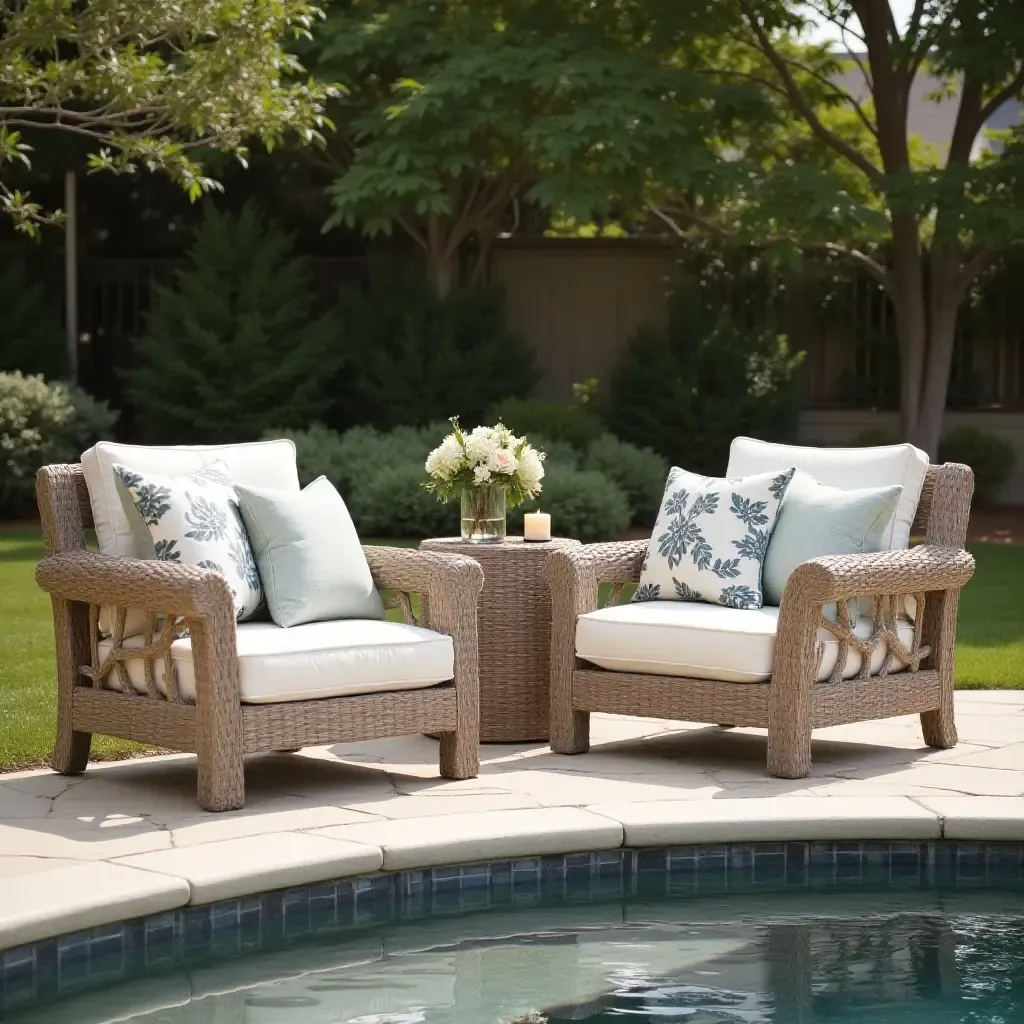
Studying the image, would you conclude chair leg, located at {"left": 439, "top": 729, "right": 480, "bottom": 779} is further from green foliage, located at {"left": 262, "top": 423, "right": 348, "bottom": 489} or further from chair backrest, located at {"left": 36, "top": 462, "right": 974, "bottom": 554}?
green foliage, located at {"left": 262, "top": 423, "right": 348, "bottom": 489}

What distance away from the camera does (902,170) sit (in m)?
12.7

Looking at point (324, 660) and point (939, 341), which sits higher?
point (939, 341)

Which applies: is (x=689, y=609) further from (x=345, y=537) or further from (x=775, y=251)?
(x=775, y=251)

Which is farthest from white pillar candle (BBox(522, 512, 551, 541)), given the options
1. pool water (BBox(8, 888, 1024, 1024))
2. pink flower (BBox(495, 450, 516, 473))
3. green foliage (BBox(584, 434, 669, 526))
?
green foliage (BBox(584, 434, 669, 526))

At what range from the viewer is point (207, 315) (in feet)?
47.3

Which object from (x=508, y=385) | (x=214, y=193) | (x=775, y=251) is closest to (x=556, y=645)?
(x=775, y=251)

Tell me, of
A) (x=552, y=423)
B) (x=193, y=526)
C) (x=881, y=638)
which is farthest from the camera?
(x=552, y=423)

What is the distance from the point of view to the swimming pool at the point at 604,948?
3.38 meters

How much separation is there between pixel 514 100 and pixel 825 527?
7.92 meters

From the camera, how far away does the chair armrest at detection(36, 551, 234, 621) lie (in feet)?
14.6

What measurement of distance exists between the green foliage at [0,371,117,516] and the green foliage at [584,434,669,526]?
405 centimetres

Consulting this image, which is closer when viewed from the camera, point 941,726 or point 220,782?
point 220,782

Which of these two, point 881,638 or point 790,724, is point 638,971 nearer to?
point 790,724

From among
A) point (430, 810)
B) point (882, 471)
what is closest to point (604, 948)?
point (430, 810)
